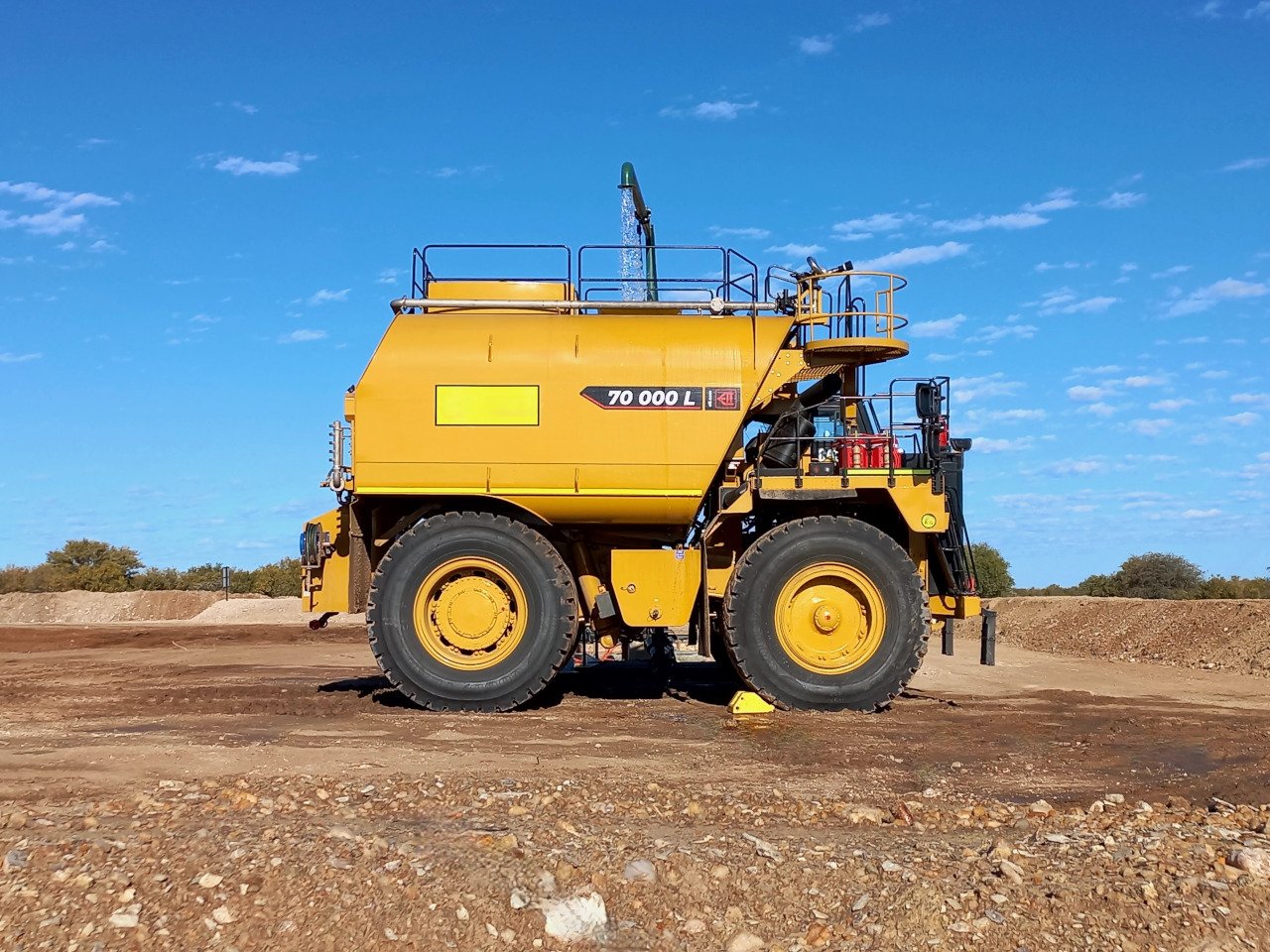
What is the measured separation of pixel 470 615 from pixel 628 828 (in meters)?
5.07

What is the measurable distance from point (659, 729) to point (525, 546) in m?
2.28

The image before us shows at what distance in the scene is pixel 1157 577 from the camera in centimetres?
3478

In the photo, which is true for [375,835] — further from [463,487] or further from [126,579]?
[126,579]

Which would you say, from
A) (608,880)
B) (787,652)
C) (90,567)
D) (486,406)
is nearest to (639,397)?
(486,406)

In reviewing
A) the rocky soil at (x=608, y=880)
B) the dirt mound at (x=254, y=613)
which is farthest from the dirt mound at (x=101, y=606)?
the rocky soil at (x=608, y=880)

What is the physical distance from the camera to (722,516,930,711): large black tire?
10727 millimetres

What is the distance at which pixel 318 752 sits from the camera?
8414 mm

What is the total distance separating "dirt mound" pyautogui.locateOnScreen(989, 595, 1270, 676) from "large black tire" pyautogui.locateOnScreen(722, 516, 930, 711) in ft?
28.7

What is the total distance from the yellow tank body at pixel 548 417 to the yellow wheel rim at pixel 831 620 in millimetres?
1465

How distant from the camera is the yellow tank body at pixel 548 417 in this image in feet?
35.2

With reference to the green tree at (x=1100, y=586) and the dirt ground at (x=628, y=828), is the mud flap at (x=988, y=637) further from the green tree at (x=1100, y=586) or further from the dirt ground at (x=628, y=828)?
the green tree at (x=1100, y=586)

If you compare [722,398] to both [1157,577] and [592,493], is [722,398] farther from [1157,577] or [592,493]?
[1157,577]

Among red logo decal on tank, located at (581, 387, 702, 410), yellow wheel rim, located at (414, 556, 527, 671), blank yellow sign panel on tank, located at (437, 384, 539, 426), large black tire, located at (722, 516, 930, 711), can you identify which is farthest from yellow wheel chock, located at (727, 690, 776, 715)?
blank yellow sign panel on tank, located at (437, 384, 539, 426)

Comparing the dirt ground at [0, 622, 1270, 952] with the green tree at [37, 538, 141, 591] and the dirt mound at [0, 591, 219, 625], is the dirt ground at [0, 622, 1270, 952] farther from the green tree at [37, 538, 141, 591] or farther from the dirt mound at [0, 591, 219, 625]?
the green tree at [37, 538, 141, 591]
